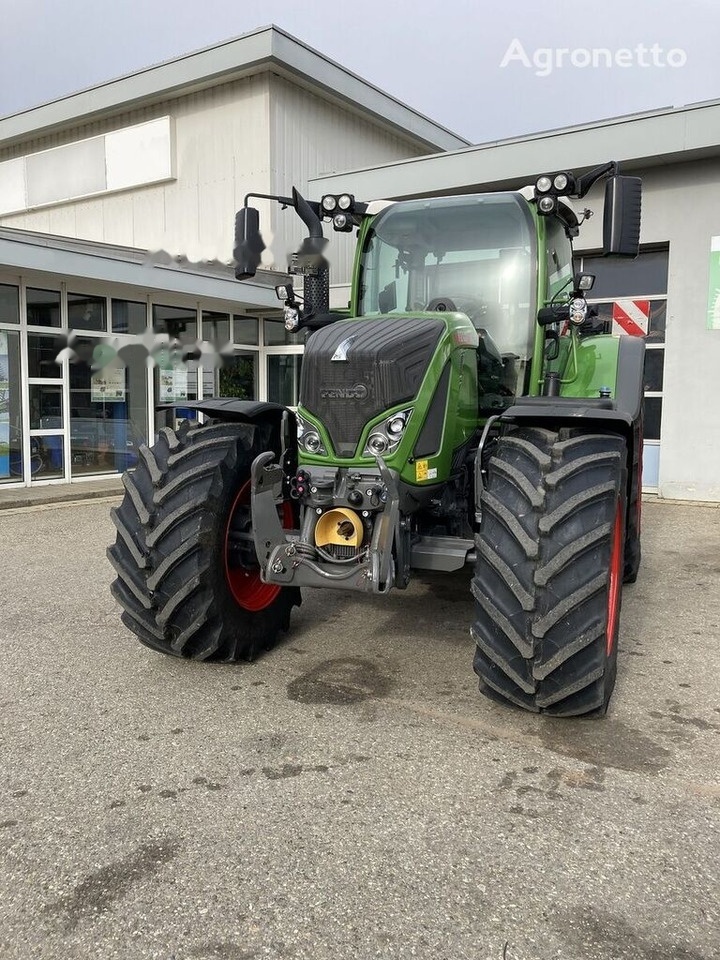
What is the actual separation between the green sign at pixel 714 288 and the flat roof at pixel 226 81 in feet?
26.6

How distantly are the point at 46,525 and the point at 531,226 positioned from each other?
6322 mm

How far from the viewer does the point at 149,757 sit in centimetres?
305

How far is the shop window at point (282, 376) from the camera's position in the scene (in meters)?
14.2

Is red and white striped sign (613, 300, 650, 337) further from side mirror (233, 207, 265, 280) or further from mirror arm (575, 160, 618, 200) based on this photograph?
A: side mirror (233, 207, 265, 280)

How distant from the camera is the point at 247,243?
4121 millimetres

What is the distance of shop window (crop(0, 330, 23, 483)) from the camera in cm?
1079

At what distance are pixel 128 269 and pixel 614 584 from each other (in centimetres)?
934

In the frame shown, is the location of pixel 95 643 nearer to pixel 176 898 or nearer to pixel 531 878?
pixel 176 898

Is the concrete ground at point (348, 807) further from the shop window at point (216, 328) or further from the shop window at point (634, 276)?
the shop window at point (216, 328)

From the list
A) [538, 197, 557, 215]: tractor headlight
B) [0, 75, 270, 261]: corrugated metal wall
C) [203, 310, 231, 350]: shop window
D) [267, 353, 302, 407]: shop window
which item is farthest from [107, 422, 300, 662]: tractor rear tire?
[267, 353, 302, 407]: shop window

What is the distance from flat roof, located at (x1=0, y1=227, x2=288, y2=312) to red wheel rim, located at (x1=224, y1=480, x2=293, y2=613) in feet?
23.4

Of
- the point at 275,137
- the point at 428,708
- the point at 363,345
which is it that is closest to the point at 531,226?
the point at 363,345

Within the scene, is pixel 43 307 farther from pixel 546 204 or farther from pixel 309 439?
pixel 546 204

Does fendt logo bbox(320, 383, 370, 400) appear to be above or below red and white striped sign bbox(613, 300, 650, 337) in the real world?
below
